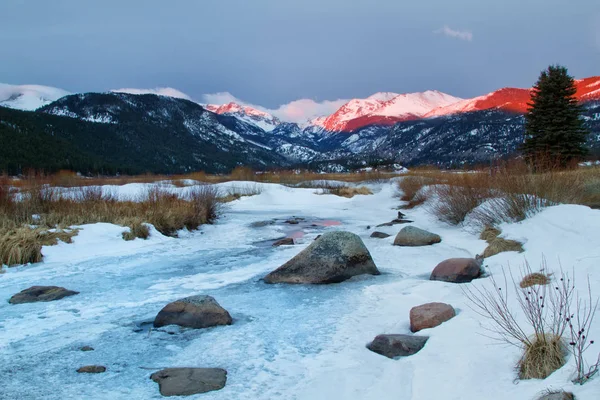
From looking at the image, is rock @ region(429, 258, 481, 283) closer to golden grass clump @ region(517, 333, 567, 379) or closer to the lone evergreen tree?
golden grass clump @ region(517, 333, 567, 379)

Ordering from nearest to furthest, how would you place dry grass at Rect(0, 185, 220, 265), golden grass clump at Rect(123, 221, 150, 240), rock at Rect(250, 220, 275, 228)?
1. dry grass at Rect(0, 185, 220, 265)
2. golden grass clump at Rect(123, 221, 150, 240)
3. rock at Rect(250, 220, 275, 228)

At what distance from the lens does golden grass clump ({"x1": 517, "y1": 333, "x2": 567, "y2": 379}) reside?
301cm

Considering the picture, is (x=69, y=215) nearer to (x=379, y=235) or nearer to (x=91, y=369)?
(x=379, y=235)

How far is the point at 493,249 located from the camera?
812cm

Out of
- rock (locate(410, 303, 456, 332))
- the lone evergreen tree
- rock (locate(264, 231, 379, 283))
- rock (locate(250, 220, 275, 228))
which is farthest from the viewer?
the lone evergreen tree

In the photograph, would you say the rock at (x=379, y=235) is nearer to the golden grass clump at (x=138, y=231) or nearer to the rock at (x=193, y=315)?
the golden grass clump at (x=138, y=231)

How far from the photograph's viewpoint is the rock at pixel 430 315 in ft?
15.9

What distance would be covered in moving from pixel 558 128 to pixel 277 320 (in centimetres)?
2415

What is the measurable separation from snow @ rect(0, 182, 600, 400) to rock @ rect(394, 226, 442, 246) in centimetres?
42

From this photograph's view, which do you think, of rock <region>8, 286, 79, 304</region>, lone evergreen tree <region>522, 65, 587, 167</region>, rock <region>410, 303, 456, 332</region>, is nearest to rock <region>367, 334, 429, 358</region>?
rock <region>410, 303, 456, 332</region>

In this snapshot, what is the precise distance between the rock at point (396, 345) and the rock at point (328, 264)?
3.07 metres

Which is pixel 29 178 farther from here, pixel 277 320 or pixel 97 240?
pixel 277 320

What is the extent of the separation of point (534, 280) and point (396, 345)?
7.64 feet

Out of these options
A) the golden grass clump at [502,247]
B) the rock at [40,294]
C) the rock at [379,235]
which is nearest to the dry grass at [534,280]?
the golden grass clump at [502,247]
